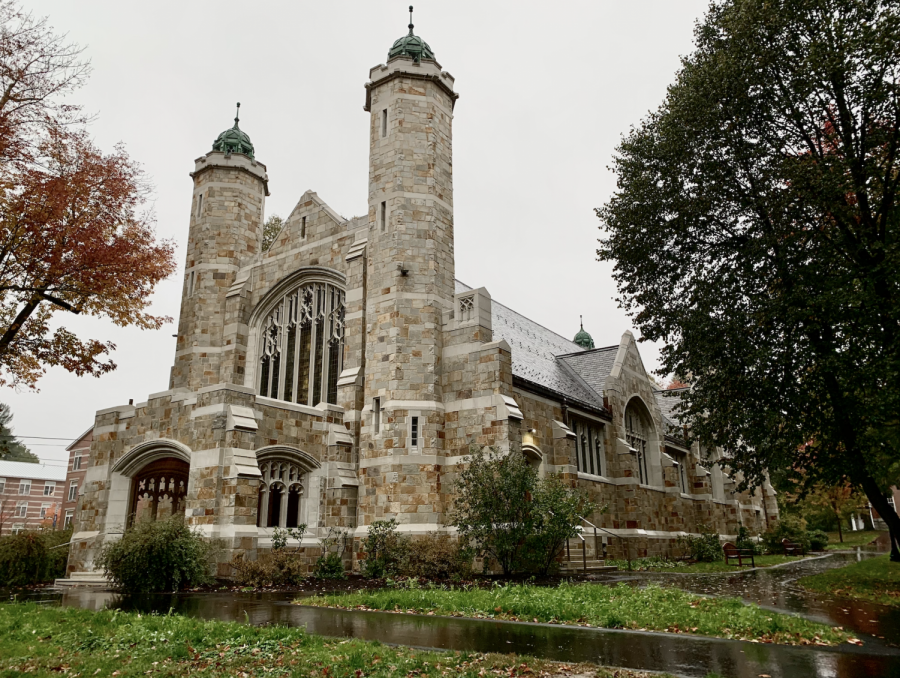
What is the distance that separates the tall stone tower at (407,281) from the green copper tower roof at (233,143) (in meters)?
6.68

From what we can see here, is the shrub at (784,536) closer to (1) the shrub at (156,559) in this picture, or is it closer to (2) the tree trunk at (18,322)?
(1) the shrub at (156,559)

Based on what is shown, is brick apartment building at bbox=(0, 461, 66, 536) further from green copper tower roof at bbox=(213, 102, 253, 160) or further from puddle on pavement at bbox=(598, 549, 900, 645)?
puddle on pavement at bbox=(598, 549, 900, 645)

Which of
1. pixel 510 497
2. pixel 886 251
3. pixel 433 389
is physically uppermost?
pixel 886 251

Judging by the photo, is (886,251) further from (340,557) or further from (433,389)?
(340,557)

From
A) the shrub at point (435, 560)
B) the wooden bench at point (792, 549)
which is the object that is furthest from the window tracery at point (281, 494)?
the wooden bench at point (792, 549)

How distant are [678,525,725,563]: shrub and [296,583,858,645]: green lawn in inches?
620

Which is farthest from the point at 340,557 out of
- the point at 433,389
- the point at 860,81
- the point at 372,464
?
the point at 860,81

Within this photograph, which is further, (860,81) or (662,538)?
(662,538)

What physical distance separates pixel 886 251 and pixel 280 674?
12390 millimetres

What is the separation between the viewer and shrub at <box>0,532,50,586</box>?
53.5ft

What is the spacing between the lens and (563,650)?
6.47 meters

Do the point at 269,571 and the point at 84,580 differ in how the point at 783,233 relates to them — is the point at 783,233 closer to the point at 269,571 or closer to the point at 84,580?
the point at 269,571

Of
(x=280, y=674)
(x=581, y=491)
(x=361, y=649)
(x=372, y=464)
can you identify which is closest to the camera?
(x=280, y=674)

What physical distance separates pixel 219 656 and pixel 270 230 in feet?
114
